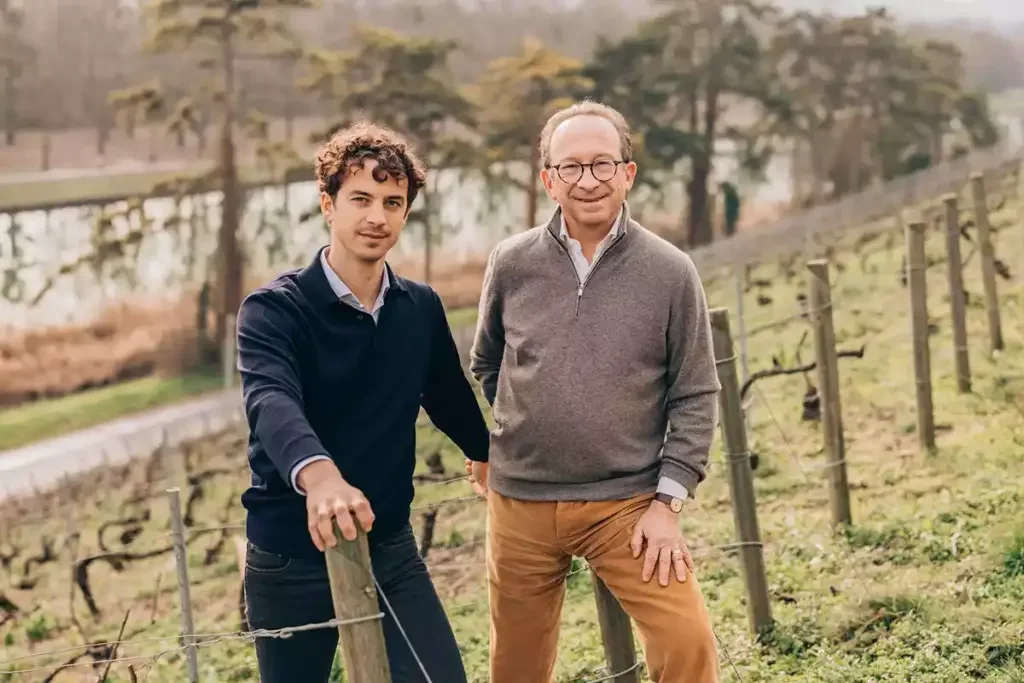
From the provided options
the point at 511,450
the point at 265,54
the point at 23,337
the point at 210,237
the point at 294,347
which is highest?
the point at 265,54

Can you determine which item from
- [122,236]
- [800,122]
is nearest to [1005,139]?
[800,122]

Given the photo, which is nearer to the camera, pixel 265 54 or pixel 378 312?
pixel 378 312

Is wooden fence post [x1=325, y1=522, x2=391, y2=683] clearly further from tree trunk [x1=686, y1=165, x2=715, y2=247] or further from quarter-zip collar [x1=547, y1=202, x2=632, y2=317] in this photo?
tree trunk [x1=686, y1=165, x2=715, y2=247]

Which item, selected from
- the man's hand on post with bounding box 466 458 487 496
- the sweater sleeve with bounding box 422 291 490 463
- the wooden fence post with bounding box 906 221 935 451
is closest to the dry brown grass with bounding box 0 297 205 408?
Answer: the wooden fence post with bounding box 906 221 935 451

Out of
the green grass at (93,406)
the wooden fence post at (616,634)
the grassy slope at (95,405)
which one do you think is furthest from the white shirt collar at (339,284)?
the green grass at (93,406)

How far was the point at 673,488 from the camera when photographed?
2.45 meters

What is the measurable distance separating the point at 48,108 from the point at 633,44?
1183cm

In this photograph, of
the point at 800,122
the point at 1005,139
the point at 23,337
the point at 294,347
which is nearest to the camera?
the point at 294,347

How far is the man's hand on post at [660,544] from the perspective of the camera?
244cm

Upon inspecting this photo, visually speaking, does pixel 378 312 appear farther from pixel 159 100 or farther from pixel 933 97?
pixel 933 97

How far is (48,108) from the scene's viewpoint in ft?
75.9

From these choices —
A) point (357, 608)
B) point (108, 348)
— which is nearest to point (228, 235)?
point (108, 348)

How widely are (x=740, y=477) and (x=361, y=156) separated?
2098 mm

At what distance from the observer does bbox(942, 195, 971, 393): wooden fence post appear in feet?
20.8
